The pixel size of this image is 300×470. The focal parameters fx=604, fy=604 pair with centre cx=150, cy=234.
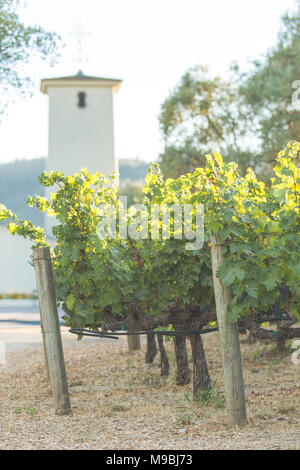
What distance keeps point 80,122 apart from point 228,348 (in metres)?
27.7

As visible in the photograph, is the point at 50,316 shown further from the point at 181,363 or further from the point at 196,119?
the point at 196,119

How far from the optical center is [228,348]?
4.58 m

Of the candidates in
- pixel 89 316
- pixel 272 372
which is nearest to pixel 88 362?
pixel 272 372

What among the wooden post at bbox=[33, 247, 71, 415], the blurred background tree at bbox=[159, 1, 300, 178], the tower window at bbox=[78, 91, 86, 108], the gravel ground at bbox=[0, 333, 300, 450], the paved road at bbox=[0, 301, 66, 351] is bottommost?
the paved road at bbox=[0, 301, 66, 351]

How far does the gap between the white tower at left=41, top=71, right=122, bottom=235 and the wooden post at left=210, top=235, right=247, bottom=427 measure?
25.8 metres

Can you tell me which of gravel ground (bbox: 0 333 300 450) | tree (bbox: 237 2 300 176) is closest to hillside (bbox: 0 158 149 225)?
tree (bbox: 237 2 300 176)

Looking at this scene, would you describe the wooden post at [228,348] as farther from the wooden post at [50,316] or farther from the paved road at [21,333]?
the paved road at [21,333]

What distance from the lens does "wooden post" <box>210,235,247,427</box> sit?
4559 mm

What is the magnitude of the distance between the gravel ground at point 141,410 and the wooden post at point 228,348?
0.17 m

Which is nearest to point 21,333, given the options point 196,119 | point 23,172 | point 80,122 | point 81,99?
point 196,119

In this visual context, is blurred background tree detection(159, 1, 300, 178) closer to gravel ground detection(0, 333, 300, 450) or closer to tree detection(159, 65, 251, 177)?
tree detection(159, 65, 251, 177)

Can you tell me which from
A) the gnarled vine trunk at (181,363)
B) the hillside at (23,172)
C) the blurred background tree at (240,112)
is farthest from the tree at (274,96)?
the hillside at (23,172)

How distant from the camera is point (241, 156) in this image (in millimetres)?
15492
